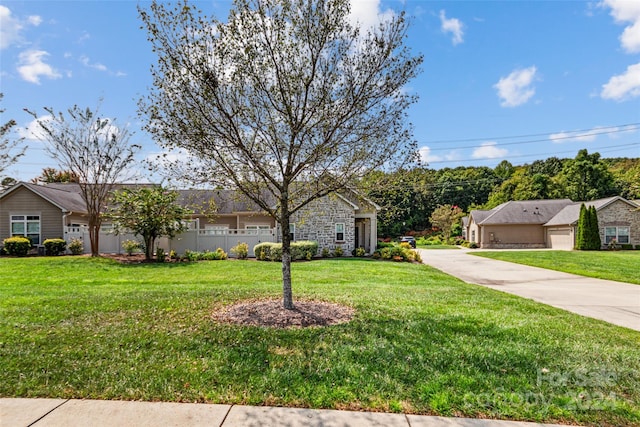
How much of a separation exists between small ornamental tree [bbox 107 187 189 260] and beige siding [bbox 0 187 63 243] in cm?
641

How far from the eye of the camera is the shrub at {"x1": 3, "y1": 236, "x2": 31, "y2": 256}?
18.7 m

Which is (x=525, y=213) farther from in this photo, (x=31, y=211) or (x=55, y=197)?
(x=31, y=211)

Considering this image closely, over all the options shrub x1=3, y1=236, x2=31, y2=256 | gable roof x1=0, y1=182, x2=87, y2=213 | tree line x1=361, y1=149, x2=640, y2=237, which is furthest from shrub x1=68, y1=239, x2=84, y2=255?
tree line x1=361, y1=149, x2=640, y2=237

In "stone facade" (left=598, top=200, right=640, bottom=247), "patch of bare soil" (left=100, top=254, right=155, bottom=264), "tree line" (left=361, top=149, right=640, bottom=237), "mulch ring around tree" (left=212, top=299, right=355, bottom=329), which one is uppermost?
"tree line" (left=361, top=149, right=640, bottom=237)

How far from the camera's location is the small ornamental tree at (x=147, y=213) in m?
16.9

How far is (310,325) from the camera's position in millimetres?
5711

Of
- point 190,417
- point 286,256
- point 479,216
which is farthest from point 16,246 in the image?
point 479,216

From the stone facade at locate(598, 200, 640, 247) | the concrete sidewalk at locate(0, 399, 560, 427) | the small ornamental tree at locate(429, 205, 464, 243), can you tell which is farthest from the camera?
the small ornamental tree at locate(429, 205, 464, 243)

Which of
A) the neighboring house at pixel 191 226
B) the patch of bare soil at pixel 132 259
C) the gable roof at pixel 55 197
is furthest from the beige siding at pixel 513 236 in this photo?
the gable roof at pixel 55 197

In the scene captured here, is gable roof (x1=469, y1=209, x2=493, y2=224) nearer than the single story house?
No

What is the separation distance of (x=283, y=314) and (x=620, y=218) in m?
37.5

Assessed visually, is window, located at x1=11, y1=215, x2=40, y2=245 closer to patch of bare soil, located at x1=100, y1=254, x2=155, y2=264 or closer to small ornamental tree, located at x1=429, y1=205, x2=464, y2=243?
patch of bare soil, located at x1=100, y1=254, x2=155, y2=264

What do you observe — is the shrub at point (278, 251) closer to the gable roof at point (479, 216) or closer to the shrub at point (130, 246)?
the shrub at point (130, 246)

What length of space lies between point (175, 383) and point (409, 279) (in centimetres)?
964
